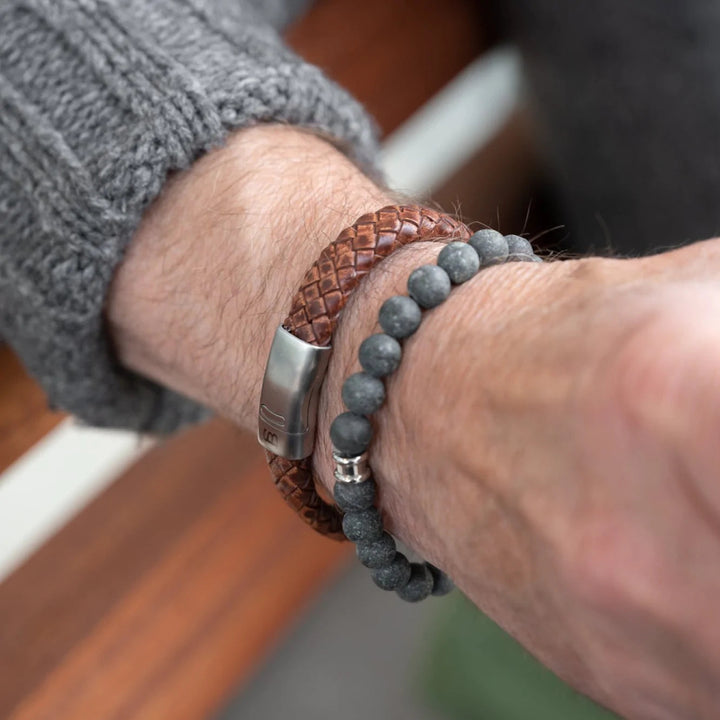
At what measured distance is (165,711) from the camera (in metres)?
1.05

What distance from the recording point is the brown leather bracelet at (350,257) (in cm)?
39

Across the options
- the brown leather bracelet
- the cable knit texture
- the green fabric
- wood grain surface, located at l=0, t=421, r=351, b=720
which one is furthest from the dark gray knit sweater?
the green fabric

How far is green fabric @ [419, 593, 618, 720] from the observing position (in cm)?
107

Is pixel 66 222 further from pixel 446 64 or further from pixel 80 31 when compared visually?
pixel 446 64

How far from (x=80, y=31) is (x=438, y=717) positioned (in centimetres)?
103

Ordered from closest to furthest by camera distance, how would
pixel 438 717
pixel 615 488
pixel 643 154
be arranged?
pixel 615 488
pixel 643 154
pixel 438 717

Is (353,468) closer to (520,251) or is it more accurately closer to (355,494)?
(355,494)

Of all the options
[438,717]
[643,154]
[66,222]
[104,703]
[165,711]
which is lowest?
[438,717]

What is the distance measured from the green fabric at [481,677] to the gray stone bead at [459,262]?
76 cm

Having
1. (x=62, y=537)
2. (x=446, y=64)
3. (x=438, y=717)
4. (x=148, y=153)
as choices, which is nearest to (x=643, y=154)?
(x=446, y=64)

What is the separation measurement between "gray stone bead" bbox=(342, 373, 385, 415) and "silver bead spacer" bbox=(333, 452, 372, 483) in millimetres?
24

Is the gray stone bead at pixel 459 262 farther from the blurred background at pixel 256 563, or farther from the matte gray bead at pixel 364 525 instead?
the blurred background at pixel 256 563

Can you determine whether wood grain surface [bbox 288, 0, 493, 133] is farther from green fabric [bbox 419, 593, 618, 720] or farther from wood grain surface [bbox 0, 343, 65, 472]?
green fabric [bbox 419, 593, 618, 720]

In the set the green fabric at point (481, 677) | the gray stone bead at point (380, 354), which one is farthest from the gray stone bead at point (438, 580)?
the green fabric at point (481, 677)
